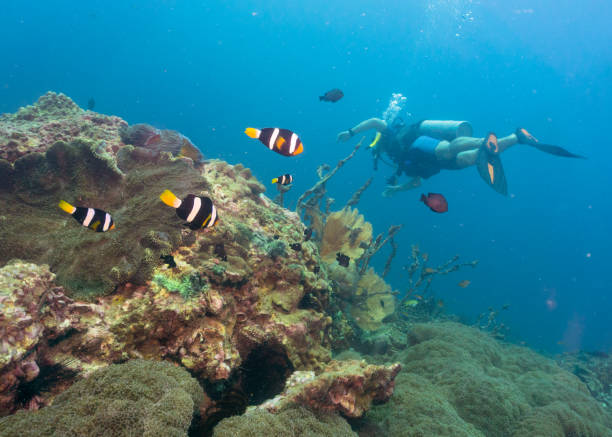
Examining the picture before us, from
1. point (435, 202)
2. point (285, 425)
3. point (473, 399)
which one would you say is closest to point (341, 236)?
point (435, 202)

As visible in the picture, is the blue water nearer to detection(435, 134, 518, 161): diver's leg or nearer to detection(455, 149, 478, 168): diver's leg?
detection(435, 134, 518, 161): diver's leg

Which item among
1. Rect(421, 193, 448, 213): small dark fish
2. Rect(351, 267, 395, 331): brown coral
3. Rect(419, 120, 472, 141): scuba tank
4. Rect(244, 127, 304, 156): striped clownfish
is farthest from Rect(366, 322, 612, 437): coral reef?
Rect(419, 120, 472, 141): scuba tank

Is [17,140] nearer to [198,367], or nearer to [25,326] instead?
[25,326]

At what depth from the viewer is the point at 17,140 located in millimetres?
4273

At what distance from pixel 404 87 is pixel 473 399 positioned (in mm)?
108167

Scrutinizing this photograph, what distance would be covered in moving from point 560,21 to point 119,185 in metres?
94.4

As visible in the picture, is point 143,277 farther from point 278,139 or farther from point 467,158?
point 467,158

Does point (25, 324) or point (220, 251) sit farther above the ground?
point (220, 251)

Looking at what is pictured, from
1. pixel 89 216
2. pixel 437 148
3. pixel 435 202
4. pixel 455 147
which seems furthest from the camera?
pixel 437 148

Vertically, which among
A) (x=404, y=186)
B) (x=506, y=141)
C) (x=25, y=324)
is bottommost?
(x=25, y=324)

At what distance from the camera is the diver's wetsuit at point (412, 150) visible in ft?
33.0

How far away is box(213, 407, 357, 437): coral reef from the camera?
1909 mm

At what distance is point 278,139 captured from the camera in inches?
102

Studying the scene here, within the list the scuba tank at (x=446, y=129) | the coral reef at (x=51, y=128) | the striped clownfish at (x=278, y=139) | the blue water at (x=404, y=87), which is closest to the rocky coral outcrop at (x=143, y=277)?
the coral reef at (x=51, y=128)
